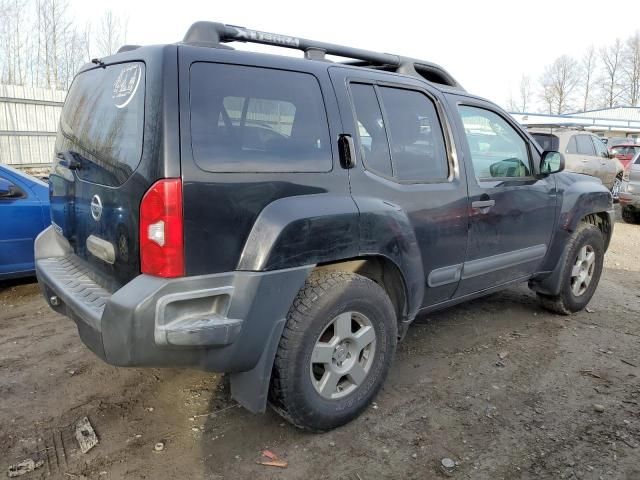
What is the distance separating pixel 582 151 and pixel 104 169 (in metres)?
13.0

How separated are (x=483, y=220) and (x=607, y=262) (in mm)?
4535

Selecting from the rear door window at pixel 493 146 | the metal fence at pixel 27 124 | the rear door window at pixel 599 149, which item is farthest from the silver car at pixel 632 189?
the metal fence at pixel 27 124

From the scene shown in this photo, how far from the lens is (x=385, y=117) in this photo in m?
3.11

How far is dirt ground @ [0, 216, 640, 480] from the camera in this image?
2.55m

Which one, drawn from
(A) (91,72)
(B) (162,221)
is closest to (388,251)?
(B) (162,221)

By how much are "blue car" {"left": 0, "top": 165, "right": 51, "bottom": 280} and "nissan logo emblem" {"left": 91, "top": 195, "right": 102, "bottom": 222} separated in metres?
2.92

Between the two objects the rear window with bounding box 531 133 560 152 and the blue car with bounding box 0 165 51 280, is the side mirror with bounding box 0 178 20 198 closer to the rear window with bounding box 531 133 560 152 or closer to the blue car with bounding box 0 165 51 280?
the blue car with bounding box 0 165 51 280

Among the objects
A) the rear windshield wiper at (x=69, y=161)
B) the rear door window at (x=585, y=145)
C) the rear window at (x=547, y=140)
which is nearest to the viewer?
the rear windshield wiper at (x=69, y=161)

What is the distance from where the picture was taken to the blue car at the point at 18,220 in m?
4.95

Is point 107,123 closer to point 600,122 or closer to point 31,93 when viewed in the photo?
point 31,93

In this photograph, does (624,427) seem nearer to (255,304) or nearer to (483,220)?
(483,220)

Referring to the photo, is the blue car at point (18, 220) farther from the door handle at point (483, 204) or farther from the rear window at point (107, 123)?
the door handle at point (483, 204)

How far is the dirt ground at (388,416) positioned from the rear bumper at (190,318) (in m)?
0.61

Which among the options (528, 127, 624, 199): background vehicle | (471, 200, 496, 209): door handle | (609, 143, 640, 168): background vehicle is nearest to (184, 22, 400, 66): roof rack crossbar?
(471, 200, 496, 209): door handle
